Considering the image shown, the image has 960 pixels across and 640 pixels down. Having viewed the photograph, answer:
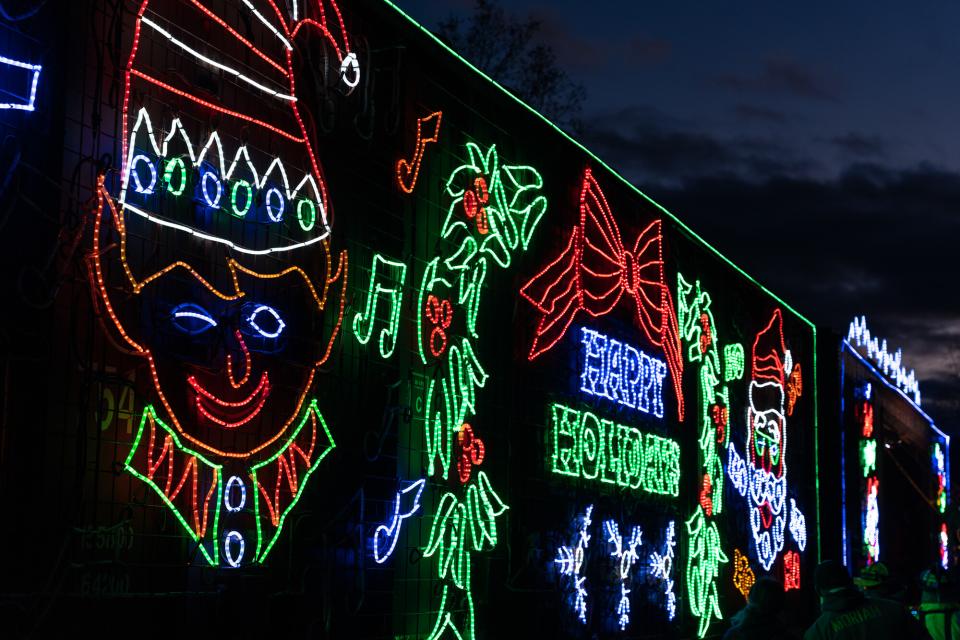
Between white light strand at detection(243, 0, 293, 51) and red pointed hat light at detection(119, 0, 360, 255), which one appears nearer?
red pointed hat light at detection(119, 0, 360, 255)

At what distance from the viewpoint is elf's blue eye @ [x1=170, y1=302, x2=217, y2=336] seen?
26.8 ft

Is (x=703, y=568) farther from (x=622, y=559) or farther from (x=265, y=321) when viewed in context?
(x=265, y=321)

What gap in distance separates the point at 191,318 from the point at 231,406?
2.08ft

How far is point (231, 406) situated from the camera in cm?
857

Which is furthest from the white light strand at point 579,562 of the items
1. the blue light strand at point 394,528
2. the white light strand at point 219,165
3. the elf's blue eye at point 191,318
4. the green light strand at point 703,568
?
the elf's blue eye at point 191,318

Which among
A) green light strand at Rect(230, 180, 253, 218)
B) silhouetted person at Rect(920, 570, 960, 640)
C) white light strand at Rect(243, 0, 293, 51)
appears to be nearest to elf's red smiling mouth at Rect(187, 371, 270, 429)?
green light strand at Rect(230, 180, 253, 218)

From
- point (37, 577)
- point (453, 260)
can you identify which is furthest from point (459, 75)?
point (37, 577)

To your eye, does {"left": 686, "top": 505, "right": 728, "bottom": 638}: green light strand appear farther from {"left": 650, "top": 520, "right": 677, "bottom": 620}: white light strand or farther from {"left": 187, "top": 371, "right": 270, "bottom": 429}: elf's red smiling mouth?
{"left": 187, "top": 371, "right": 270, "bottom": 429}: elf's red smiling mouth

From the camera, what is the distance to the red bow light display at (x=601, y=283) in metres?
13.9

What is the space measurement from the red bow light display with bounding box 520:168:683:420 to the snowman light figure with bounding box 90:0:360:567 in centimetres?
415

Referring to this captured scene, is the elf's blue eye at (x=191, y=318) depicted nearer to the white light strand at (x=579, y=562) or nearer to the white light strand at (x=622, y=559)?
the white light strand at (x=579, y=562)

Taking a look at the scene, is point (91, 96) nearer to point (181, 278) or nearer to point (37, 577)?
point (181, 278)

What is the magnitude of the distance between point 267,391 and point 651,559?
8287mm

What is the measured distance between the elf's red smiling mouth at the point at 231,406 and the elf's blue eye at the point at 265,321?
268 mm
